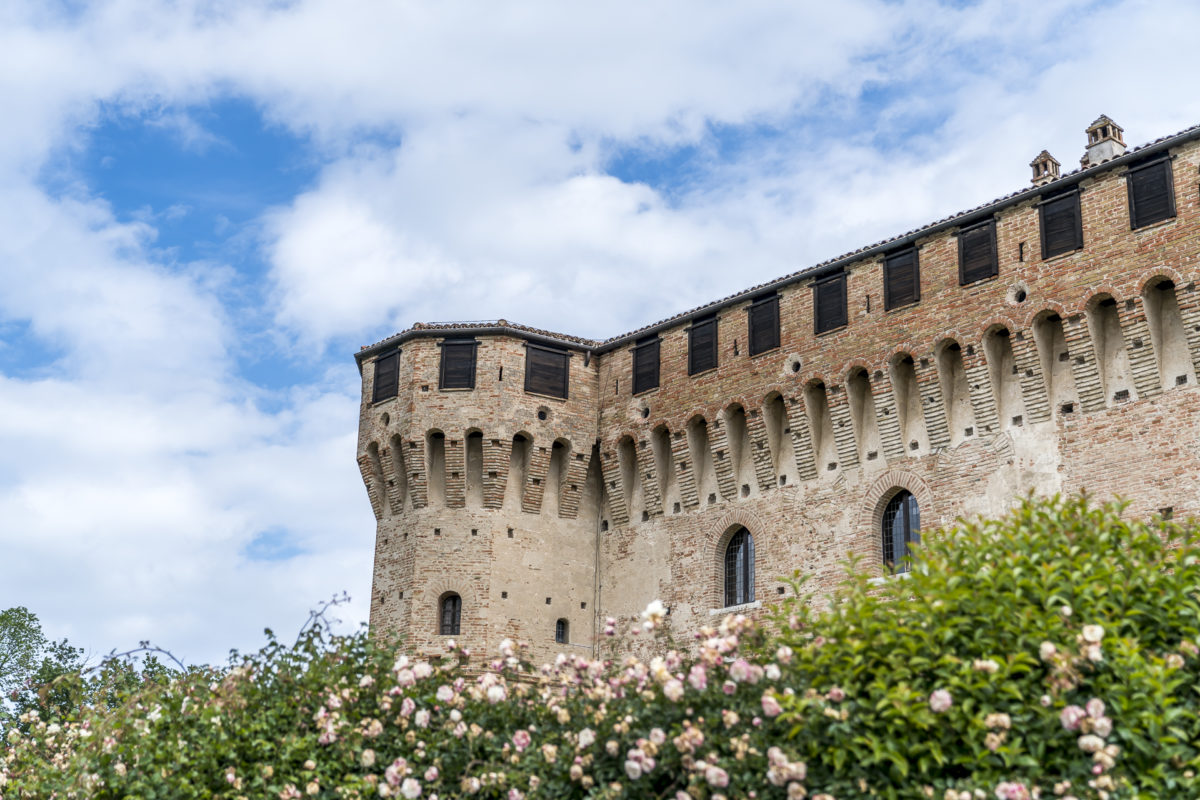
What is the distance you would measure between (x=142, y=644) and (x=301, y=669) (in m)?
1.79

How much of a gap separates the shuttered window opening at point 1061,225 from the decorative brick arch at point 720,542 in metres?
7.61

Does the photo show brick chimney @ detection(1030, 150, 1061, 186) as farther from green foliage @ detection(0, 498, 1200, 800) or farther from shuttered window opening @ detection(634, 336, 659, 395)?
green foliage @ detection(0, 498, 1200, 800)

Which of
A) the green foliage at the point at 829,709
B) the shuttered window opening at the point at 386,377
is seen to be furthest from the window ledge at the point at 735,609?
the green foliage at the point at 829,709

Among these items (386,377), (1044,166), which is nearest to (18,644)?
(386,377)

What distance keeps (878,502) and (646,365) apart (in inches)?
258

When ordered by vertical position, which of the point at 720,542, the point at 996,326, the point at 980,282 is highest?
the point at 980,282

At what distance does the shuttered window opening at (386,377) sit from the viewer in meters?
29.5

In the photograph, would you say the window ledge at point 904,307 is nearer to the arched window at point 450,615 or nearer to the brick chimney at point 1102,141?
the brick chimney at point 1102,141

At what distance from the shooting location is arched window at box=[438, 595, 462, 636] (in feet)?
90.1

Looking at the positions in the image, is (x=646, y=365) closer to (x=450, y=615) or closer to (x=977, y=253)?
(x=450, y=615)

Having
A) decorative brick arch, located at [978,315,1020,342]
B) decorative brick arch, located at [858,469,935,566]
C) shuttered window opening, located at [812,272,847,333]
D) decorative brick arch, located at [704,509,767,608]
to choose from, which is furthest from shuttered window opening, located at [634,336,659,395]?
decorative brick arch, located at [978,315,1020,342]

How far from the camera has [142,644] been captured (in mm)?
15070

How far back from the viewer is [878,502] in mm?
24812

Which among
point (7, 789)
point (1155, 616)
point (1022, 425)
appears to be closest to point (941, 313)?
point (1022, 425)
